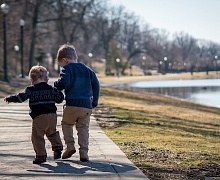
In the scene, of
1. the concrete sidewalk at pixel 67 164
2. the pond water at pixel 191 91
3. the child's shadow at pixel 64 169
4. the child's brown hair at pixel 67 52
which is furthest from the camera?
the pond water at pixel 191 91

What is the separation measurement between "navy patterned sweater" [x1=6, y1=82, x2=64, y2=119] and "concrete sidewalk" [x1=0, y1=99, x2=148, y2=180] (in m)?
0.65

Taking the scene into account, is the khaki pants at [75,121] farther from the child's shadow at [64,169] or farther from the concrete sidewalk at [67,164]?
the child's shadow at [64,169]

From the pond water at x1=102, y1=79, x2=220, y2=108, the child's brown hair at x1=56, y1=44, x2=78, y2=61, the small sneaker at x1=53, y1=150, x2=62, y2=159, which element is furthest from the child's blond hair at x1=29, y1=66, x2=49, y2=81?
the pond water at x1=102, y1=79, x2=220, y2=108

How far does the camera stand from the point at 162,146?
8.45 meters

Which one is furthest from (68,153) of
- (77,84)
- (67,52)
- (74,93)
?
(67,52)

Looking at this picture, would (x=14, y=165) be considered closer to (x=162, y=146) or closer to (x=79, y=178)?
(x=79, y=178)

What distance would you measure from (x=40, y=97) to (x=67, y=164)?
3.01ft

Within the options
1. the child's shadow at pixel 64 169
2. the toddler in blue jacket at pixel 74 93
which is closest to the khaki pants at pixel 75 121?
the toddler in blue jacket at pixel 74 93

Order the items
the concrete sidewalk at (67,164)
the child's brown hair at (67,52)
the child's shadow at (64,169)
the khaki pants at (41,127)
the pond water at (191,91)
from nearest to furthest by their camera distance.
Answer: the concrete sidewalk at (67,164) → the child's shadow at (64,169) → the khaki pants at (41,127) → the child's brown hair at (67,52) → the pond water at (191,91)

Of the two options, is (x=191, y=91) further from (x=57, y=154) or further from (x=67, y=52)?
(x=57, y=154)

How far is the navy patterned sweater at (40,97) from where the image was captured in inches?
259

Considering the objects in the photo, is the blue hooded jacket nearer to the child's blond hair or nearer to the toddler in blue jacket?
the toddler in blue jacket

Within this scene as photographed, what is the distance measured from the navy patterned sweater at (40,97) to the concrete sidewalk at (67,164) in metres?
0.65

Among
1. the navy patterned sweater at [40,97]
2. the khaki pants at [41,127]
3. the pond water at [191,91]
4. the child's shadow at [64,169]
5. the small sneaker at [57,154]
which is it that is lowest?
the pond water at [191,91]
